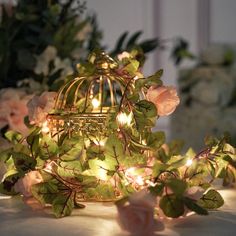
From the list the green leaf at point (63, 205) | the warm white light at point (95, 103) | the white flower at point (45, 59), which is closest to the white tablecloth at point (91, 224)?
the green leaf at point (63, 205)

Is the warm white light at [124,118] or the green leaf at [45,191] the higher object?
the warm white light at [124,118]

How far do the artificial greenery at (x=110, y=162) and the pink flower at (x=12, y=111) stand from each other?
244 mm

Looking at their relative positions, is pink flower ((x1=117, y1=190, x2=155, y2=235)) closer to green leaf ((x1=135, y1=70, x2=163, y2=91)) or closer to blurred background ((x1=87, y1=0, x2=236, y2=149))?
green leaf ((x1=135, y1=70, x2=163, y2=91))

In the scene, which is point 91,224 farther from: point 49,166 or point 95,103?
point 95,103

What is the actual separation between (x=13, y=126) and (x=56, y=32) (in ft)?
0.93

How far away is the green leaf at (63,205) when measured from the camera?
2.22 feet

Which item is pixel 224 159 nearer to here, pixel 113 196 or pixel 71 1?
pixel 113 196

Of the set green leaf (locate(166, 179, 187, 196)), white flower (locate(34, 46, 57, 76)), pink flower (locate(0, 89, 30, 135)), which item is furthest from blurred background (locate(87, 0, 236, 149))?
green leaf (locate(166, 179, 187, 196))

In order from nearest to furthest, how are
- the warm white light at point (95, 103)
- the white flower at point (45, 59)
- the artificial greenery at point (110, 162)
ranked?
1. the artificial greenery at point (110, 162)
2. the warm white light at point (95, 103)
3. the white flower at point (45, 59)

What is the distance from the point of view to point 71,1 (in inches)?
46.7

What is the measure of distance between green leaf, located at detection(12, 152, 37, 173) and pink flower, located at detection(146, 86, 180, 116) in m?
0.21

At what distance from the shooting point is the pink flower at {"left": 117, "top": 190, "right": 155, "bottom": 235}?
0.58 meters

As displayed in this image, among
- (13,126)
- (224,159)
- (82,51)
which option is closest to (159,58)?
(82,51)

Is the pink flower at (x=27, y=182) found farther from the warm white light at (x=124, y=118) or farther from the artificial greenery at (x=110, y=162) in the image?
the warm white light at (x=124, y=118)
